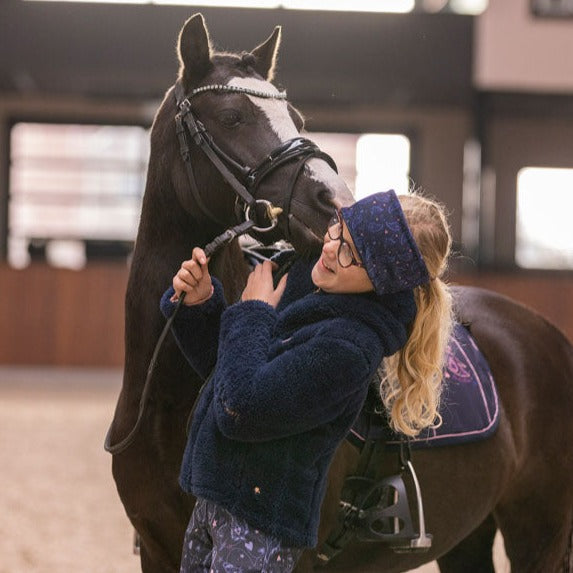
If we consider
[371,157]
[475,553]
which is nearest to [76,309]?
[371,157]

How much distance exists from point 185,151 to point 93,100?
12.0 metres

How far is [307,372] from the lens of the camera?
190cm

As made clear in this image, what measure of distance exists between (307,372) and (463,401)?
3.60 feet

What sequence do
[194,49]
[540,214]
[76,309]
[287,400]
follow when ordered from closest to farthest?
1. [287,400]
2. [194,49]
3. [76,309]
4. [540,214]

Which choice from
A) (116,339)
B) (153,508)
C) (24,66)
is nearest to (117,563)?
(153,508)

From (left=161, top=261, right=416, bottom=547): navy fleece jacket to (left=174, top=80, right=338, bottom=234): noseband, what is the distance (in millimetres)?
441

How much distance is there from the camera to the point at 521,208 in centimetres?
1428

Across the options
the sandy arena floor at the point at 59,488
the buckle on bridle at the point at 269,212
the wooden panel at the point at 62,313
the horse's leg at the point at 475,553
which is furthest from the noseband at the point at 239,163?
the wooden panel at the point at 62,313

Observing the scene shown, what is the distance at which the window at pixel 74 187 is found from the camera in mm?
14117

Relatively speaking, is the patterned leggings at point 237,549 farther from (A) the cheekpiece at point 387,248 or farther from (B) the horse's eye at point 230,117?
(B) the horse's eye at point 230,117

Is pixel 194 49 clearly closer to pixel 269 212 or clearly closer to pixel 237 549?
pixel 269 212

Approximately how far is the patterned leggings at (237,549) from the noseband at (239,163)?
26.6 inches

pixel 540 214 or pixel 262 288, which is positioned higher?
pixel 262 288

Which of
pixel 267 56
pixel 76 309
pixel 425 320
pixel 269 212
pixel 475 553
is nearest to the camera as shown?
pixel 425 320
